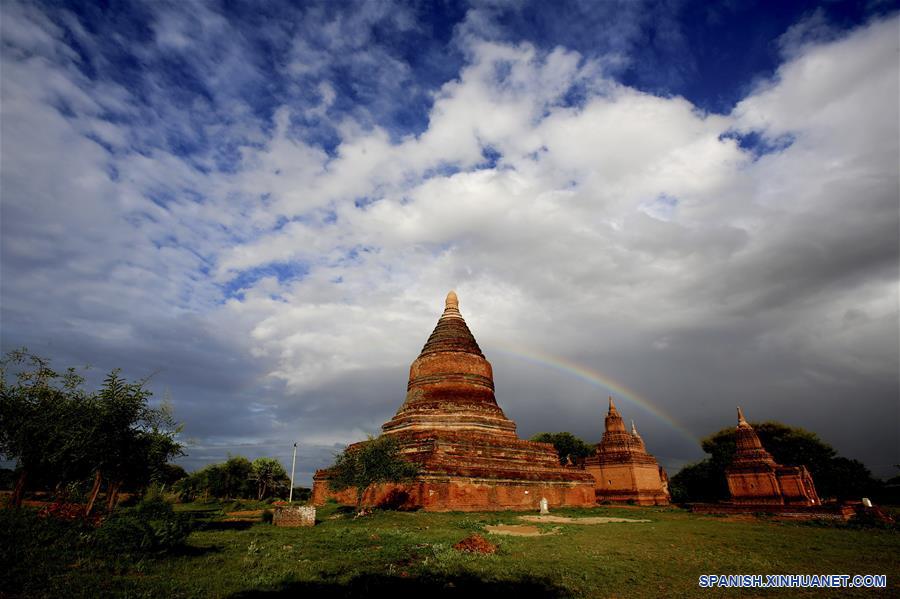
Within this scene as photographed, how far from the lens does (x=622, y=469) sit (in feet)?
134

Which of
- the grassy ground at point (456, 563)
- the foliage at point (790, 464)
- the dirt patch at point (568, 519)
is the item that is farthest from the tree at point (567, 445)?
the grassy ground at point (456, 563)

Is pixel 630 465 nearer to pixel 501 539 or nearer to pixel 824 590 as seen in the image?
pixel 501 539

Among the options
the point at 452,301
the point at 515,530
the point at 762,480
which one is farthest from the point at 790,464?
the point at 515,530

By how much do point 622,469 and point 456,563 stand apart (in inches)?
1401

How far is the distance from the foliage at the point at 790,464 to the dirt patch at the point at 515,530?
43.9 meters

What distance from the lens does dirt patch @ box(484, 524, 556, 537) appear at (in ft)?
51.5

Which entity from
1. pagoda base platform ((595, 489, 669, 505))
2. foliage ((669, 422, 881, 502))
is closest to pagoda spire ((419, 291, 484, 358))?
pagoda base platform ((595, 489, 669, 505))

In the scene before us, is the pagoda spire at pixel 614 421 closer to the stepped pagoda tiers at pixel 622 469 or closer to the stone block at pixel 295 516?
the stepped pagoda tiers at pixel 622 469

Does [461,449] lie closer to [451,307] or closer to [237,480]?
[451,307]

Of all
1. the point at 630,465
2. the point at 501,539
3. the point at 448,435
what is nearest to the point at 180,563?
the point at 501,539

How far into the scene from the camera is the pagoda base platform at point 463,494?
74.9 ft

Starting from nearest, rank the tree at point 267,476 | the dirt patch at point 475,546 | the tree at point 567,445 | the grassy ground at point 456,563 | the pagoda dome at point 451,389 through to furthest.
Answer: the grassy ground at point 456,563, the dirt patch at point 475,546, the pagoda dome at point 451,389, the tree at point 267,476, the tree at point 567,445

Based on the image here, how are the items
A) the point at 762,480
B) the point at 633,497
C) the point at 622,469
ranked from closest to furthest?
1. the point at 762,480
2. the point at 633,497
3. the point at 622,469

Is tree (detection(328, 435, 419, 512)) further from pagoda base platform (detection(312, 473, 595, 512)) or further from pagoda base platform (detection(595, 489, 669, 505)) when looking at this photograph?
pagoda base platform (detection(595, 489, 669, 505))
